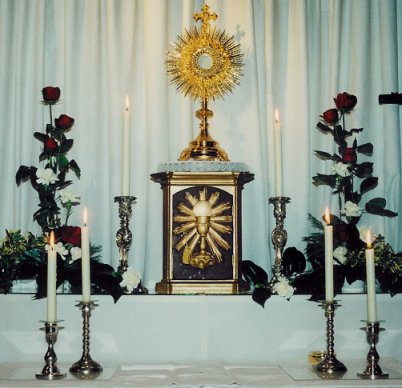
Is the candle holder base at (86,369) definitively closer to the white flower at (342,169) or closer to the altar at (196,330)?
the altar at (196,330)

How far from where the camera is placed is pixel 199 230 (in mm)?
1706

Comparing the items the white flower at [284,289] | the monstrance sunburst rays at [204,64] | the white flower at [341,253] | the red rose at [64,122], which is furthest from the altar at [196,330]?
the monstrance sunburst rays at [204,64]

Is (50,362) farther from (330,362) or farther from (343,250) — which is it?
(343,250)

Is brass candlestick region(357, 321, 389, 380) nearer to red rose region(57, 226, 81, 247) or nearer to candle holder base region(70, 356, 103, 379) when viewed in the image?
candle holder base region(70, 356, 103, 379)

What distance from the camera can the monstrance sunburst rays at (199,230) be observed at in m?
1.71

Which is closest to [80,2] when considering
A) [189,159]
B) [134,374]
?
[189,159]

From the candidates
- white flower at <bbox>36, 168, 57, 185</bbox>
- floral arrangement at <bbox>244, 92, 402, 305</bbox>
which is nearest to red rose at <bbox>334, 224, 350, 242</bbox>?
floral arrangement at <bbox>244, 92, 402, 305</bbox>

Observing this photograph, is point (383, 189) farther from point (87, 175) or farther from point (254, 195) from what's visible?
point (87, 175)

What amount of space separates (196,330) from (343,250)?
455 millimetres

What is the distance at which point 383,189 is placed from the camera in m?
2.12

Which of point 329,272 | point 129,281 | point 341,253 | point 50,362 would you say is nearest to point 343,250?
point 341,253

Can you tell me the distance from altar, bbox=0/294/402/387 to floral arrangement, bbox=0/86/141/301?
50mm

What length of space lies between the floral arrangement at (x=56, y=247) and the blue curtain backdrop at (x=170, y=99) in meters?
0.22

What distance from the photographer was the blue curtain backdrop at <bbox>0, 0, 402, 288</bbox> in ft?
6.85
